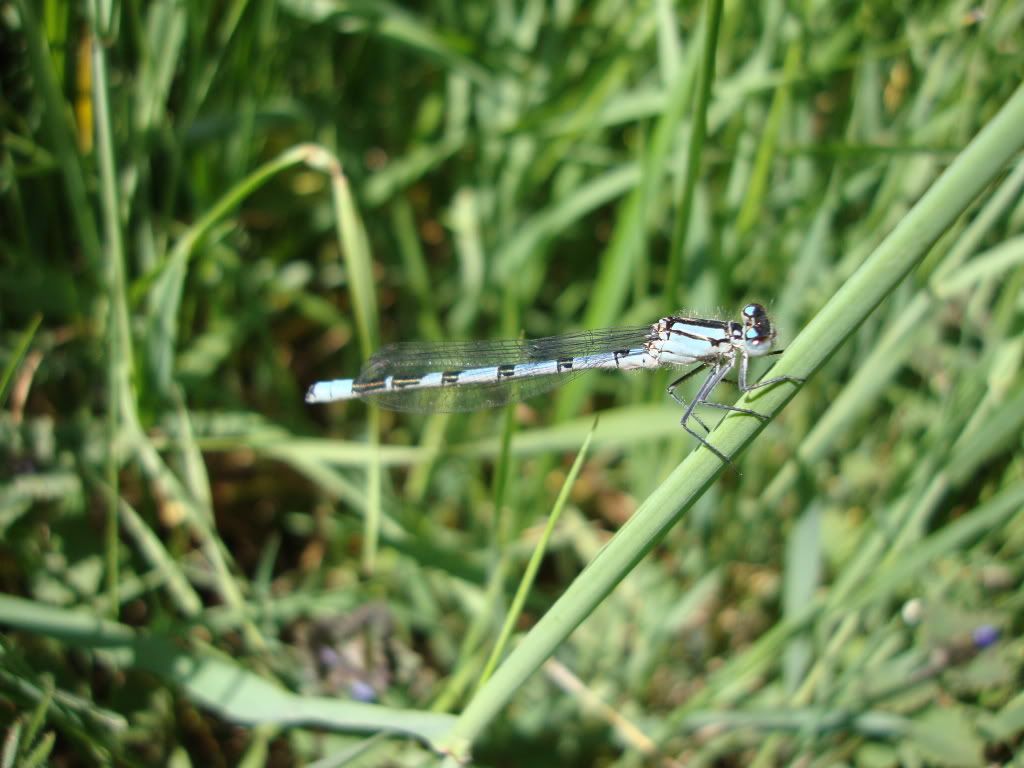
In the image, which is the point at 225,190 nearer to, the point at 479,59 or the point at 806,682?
the point at 479,59

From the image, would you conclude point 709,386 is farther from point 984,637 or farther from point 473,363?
point 984,637

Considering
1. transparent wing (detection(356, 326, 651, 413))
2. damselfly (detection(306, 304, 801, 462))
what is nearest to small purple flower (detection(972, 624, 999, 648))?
damselfly (detection(306, 304, 801, 462))

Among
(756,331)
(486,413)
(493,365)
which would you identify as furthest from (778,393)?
(486,413)

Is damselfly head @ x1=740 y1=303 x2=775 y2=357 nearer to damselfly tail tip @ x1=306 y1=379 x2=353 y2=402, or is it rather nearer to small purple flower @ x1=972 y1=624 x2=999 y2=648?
small purple flower @ x1=972 y1=624 x2=999 y2=648

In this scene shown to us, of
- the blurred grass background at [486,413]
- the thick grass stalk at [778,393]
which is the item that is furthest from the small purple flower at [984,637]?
the thick grass stalk at [778,393]

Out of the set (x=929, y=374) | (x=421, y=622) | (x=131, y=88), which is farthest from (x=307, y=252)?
(x=929, y=374)

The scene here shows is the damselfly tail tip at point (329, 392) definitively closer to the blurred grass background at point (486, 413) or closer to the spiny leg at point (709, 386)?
the blurred grass background at point (486, 413)
